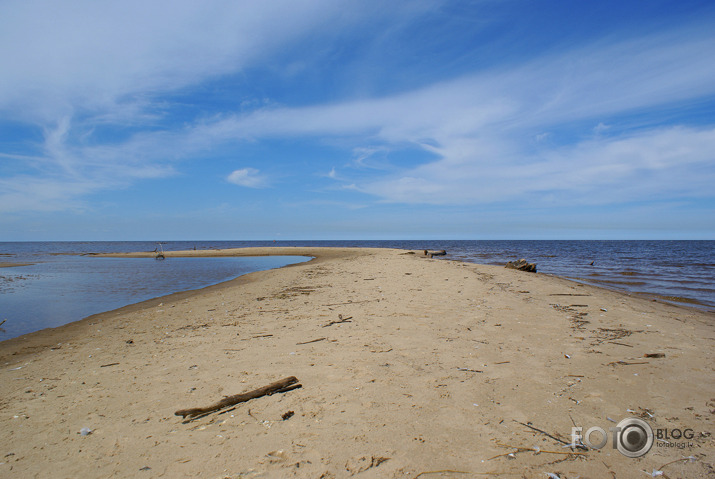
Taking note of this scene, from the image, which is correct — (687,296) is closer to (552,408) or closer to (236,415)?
(552,408)

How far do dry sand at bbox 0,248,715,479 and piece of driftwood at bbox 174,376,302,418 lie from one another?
13cm

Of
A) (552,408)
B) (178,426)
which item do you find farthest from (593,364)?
(178,426)

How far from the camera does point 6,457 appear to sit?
3652 mm

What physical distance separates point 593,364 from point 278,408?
5.23m

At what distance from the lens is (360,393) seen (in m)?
4.78

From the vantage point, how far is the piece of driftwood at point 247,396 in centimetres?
433

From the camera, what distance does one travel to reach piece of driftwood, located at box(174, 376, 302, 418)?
14.2 feet
